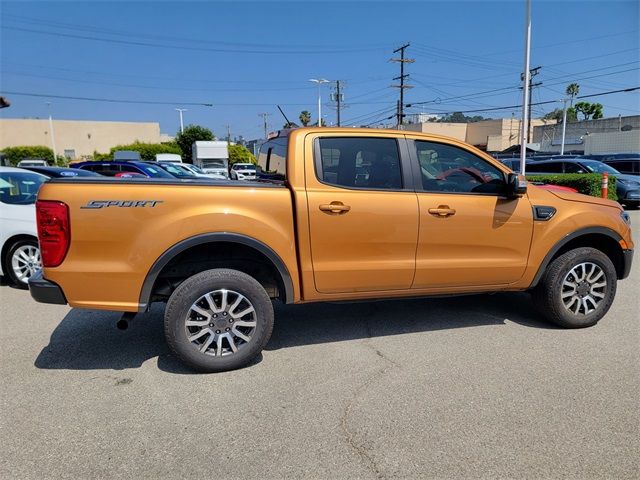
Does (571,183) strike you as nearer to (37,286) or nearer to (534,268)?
(534,268)

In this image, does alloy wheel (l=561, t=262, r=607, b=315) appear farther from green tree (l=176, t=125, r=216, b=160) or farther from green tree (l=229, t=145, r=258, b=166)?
green tree (l=176, t=125, r=216, b=160)

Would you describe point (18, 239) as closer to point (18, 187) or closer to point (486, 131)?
point (18, 187)

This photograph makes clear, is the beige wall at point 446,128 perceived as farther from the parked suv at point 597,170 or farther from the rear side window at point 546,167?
the parked suv at point 597,170

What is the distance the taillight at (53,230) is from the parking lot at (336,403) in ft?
3.23

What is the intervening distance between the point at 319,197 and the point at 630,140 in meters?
43.8

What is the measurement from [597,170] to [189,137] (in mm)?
45384

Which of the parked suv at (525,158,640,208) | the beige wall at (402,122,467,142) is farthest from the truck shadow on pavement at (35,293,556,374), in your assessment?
the beige wall at (402,122,467,142)

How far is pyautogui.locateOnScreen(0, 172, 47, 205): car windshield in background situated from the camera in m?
5.98

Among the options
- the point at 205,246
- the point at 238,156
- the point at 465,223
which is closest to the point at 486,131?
the point at 238,156

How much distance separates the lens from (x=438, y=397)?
3.12m

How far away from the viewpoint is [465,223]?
3.89m

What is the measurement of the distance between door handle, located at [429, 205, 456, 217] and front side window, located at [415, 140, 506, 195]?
6.7 inches

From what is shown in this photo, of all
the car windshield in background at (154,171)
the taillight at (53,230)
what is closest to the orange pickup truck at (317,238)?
the taillight at (53,230)

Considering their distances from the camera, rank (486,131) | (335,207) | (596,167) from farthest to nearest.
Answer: (486,131) < (596,167) < (335,207)
